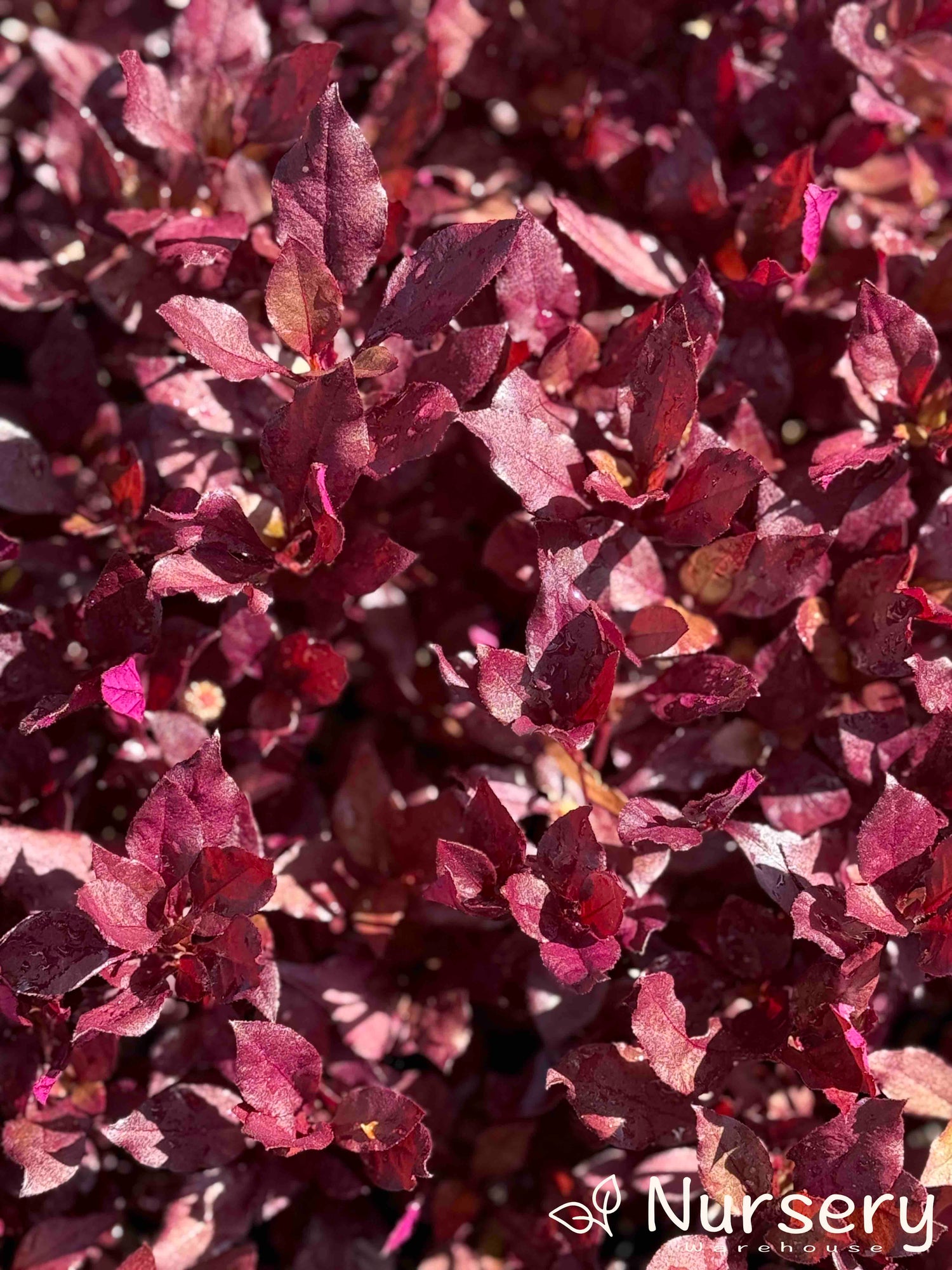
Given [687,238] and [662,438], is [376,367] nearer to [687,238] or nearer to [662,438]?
[662,438]

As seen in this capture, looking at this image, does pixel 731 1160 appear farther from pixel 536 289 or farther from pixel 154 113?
pixel 154 113

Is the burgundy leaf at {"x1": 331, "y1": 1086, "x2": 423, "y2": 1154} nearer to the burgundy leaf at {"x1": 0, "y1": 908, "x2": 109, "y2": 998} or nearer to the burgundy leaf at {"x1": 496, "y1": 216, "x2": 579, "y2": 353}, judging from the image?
the burgundy leaf at {"x1": 0, "y1": 908, "x2": 109, "y2": 998}

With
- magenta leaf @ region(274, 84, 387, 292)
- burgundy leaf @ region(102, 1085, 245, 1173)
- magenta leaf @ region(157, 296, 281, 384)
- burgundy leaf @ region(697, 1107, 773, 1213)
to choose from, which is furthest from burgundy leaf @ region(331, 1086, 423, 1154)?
magenta leaf @ region(274, 84, 387, 292)

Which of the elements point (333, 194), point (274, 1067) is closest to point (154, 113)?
point (333, 194)

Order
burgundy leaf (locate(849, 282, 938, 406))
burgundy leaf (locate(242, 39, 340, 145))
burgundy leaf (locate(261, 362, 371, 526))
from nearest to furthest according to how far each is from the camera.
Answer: burgundy leaf (locate(261, 362, 371, 526)) → burgundy leaf (locate(849, 282, 938, 406)) → burgundy leaf (locate(242, 39, 340, 145))

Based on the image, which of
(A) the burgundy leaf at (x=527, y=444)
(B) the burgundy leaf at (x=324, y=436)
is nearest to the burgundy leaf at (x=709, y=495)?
(A) the burgundy leaf at (x=527, y=444)

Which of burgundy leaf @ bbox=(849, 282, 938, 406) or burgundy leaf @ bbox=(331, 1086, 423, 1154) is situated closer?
burgundy leaf @ bbox=(331, 1086, 423, 1154)

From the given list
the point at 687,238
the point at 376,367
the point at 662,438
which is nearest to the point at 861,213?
the point at 687,238
